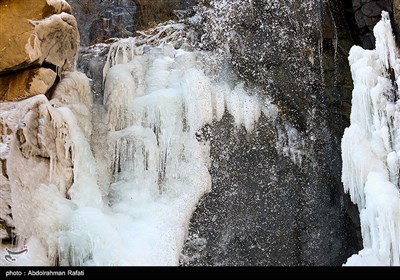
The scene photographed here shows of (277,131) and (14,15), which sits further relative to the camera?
(277,131)

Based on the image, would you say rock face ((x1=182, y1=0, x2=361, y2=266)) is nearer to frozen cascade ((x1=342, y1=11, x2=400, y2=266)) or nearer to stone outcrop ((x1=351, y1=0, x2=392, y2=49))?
stone outcrop ((x1=351, y1=0, x2=392, y2=49))

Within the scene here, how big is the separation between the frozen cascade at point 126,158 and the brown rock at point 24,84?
0.87 feet

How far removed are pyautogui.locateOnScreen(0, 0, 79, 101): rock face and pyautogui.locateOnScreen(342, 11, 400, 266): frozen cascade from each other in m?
3.99

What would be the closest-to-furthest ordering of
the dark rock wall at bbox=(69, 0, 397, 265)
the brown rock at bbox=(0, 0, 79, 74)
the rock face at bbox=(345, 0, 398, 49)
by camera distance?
the brown rock at bbox=(0, 0, 79, 74) → the rock face at bbox=(345, 0, 398, 49) → the dark rock wall at bbox=(69, 0, 397, 265)

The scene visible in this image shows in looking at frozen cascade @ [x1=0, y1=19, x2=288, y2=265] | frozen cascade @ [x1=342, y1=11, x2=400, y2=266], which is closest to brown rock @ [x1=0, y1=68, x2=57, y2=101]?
frozen cascade @ [x1=0, y1=19, x2=288, y2=265]

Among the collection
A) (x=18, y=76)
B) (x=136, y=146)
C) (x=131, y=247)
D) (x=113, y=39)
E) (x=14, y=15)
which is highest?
(x=113, y=39)

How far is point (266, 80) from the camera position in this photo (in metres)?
8.51

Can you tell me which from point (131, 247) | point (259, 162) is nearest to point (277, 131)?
point (259, 162)

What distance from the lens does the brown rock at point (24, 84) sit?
699 cm

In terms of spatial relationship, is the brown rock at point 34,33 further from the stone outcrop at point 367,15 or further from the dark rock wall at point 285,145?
the stone outcrop at point 367,15

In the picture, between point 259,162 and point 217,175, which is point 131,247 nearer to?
point 217,175

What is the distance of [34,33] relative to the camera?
279 inches

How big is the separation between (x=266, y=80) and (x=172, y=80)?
1477 millimetres

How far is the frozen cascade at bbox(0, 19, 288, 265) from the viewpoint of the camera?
21.4 ft
